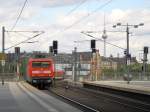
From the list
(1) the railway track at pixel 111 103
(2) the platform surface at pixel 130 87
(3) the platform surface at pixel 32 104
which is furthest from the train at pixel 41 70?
(3) the platform surface at pixel 32 104

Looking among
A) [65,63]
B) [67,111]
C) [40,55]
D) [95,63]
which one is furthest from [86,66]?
[67,111]

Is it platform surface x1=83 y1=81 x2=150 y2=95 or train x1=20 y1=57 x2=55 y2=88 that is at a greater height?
train x1=20 y1=57 x2=55 y2=88

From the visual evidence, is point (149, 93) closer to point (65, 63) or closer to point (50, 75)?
point (50, 75)

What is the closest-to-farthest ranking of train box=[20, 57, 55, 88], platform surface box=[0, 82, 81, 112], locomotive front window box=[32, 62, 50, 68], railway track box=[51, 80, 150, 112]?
1. platform surface box=[0, 82, 81, 112]
2. railway track box=[51, 80, 150, 112]
3. train box=[20, 57, 55, 88]
4. locomotive front window box=[32, 62, 50, 68]

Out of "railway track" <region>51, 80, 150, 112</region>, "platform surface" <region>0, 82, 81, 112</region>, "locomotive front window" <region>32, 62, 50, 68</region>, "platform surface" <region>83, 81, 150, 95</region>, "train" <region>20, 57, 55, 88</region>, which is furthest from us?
"locomotive front window" <region>32, 62, 50, 68</region>

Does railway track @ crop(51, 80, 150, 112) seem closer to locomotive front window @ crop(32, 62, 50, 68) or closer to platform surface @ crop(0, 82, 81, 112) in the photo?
platform surface @ crop(0, 82, 81, 112)

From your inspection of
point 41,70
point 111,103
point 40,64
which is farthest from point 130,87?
point 111,103

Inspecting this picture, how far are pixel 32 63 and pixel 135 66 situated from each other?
105 meters

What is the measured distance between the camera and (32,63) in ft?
182

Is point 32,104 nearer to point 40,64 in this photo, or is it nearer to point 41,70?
point 41,70

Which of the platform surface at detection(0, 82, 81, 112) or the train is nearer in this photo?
the platform surface at detection(0, 82, 81, 112)

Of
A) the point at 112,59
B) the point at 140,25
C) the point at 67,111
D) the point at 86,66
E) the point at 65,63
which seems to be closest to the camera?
the point at 67,111

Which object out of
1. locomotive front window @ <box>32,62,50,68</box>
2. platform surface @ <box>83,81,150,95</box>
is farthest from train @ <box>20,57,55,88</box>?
platform surface @ <box>83,81,150,95</box>

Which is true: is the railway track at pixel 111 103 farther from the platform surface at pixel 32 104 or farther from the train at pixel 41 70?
the train at pixel 41 70
